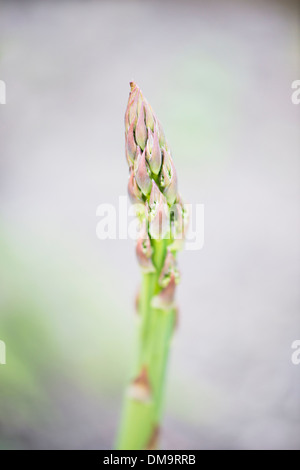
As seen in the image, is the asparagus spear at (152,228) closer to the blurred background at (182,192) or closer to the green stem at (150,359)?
the green stem at (150,359)

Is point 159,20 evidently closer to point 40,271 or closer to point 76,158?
point 76,158

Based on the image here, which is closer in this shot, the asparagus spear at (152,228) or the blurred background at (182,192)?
the asparagus spear at (152,228)

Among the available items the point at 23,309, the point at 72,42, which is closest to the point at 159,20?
the point at 72,42

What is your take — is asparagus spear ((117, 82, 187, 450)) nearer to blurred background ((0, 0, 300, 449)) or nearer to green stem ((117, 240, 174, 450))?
green stem ((117, 240, 174, 450))

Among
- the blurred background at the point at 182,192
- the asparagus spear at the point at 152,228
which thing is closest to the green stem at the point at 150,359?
the asparagus spear at the point at 152,228

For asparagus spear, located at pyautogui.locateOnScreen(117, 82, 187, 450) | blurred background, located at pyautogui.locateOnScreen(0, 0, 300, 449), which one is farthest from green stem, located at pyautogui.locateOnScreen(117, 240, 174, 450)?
blurred background, located at pyautogui.locateOnScreen(0, 0, 300, 449)

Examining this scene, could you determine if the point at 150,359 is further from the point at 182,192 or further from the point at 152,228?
the point at 182,192
